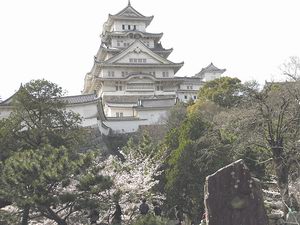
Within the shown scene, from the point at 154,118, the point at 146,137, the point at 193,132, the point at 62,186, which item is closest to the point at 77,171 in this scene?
the point at 62,186

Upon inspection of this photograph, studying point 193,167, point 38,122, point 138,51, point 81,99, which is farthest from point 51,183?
point 138,51

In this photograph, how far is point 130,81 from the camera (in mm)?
46750

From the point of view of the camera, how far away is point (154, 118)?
36.8 m

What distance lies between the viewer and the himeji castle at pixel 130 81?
34.3 metres

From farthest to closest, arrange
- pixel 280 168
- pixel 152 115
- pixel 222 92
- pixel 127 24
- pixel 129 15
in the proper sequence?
pixel 127 24
pixel 129 15
pixel 152 115
pixel 222 92
pixel 280 168

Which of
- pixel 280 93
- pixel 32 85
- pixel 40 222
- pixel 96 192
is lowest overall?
pixel 40 222

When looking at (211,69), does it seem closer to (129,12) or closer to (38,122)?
(129,12)

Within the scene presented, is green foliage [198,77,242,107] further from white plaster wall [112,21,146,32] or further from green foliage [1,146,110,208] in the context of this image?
white plaster wall [112,21,146,32]

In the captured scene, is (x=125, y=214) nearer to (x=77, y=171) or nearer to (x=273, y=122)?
(x=77, y=171)

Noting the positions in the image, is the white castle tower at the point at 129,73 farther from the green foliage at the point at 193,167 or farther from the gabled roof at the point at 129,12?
the green foliage at the point at 193,167

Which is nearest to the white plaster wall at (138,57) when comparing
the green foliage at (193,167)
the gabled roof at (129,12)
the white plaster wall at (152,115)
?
the gabled roof at (129,12)

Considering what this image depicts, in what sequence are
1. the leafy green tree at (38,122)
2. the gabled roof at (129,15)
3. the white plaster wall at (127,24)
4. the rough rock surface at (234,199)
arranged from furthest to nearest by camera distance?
1. the white plaster wall at (127,24)
2. the gabled roof at (129,15)
3. the leafy green tree at (38,122)
4. the rough rock surface at (234,199)

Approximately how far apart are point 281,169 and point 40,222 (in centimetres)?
751

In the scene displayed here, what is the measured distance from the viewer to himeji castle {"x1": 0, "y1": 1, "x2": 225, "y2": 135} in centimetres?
3434
